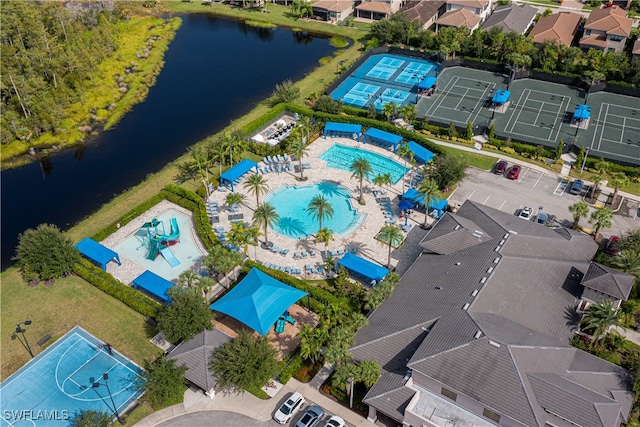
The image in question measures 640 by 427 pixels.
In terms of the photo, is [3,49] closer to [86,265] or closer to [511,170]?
[86,265]

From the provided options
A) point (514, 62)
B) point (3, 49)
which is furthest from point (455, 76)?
point (3, 49)

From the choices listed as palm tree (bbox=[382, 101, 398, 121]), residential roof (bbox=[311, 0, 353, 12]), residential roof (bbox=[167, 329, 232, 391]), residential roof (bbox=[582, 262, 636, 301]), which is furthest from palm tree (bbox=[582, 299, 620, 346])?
residential roof (bbox=[311, 0, 353, 12])

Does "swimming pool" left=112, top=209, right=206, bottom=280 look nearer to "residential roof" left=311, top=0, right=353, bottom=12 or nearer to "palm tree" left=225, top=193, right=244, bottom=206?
"palm tree" left=225, top=193, right=244, bottom=206

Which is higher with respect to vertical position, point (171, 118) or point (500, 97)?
point (500, 97)

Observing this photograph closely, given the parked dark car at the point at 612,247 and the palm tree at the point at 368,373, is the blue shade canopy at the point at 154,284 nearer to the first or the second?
the palm tree at the point at 368,373

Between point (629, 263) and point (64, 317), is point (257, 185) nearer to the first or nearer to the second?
point (64, 317)

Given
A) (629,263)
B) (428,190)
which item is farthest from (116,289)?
(629,263)
